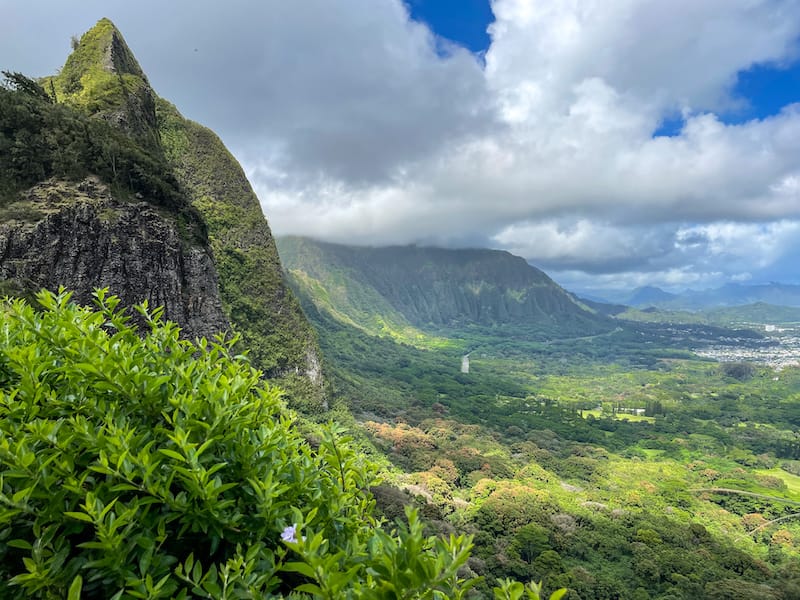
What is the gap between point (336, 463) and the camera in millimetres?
2850

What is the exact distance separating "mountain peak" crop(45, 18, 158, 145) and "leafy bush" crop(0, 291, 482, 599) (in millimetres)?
49509

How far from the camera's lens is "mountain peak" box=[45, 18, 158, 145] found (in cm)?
4222

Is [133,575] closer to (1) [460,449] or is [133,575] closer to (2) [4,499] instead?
(2) [4,499]

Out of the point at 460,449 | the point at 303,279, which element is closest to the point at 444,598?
the point at 460,449

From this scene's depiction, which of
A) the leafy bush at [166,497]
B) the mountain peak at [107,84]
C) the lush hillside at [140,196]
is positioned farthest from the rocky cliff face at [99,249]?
the leafy bush at [166,497]

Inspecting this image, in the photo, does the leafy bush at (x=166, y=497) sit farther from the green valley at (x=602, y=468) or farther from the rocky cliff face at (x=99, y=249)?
the green valley at (x=602, y=468)

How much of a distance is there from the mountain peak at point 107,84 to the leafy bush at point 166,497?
49.5 meters

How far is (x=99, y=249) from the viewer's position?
2814 centimetres

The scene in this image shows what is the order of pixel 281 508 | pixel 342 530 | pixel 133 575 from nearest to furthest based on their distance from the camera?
pixel 133 575
pixel 281 508
pixel 342 530

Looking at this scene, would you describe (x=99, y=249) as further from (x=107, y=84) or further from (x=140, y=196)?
(x=107, y=84)

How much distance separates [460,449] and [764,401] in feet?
333

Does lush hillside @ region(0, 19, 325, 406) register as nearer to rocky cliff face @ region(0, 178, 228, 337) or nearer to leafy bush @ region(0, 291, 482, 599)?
rocky cliff face @ region(0, 178, 228, 337)

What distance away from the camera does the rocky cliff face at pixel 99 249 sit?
2423cm

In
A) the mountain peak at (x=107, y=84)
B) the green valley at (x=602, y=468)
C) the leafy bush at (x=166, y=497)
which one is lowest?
the green valley at (x=602, y=468)
